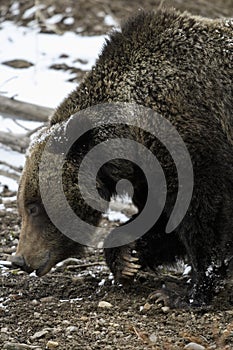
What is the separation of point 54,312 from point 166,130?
4.76 feet

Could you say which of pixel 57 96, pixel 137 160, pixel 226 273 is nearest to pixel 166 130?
pixel 137 160

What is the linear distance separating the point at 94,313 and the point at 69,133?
1274mm

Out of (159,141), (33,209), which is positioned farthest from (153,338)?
(33,209)

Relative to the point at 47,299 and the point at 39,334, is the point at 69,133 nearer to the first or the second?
the point at 47,299

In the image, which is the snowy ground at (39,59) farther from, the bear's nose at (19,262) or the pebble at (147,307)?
the pebble at (147,307)

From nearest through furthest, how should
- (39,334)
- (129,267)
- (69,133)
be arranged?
1. (39,334)
2. (69,133)
3. (129,267)

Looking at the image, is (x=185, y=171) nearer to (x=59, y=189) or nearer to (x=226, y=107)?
(x=226, y=107)

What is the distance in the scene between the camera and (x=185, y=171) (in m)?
5.40

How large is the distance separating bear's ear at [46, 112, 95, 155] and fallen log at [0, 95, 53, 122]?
2.91m

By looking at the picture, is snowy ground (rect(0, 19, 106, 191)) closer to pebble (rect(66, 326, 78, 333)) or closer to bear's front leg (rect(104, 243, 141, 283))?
bear's front leg (rect(104, 243, 141, 283))

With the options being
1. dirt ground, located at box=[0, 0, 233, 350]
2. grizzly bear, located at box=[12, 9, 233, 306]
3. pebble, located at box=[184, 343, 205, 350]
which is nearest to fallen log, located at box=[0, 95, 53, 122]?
dirt ground, located at box=[0, 0, 233, 350]

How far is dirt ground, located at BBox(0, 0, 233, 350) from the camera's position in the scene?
4.70 metres

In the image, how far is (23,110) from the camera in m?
A: 8.66

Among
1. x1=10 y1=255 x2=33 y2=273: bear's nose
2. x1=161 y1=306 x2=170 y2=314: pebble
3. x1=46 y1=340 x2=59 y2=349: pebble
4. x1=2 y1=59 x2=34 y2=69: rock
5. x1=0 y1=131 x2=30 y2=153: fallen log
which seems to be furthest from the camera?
x1=2 y1=59 x2=34 y2=69: rock
